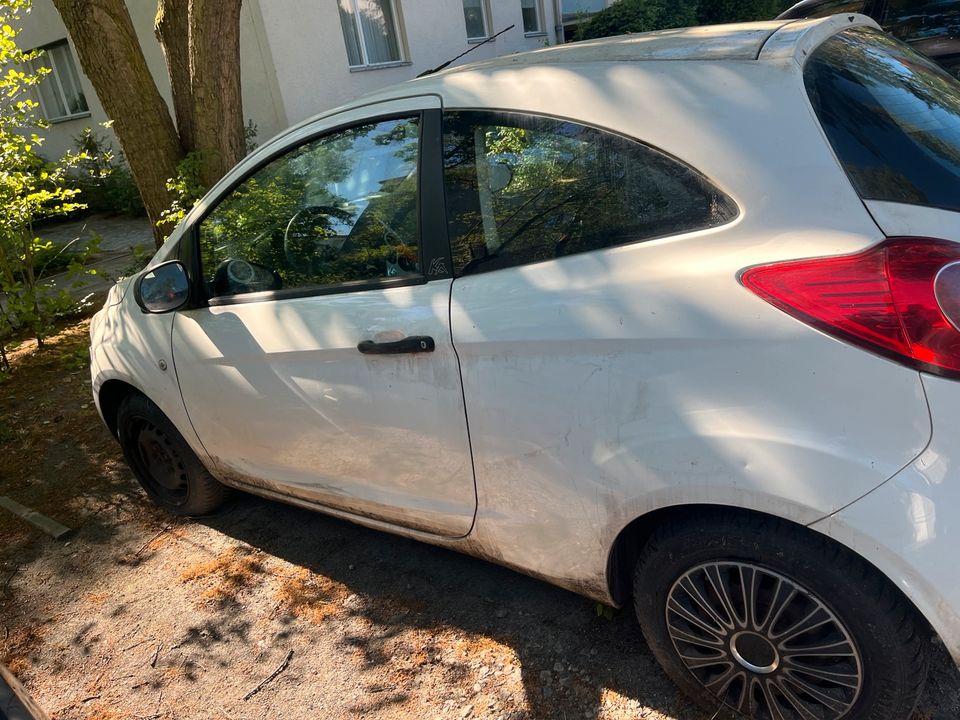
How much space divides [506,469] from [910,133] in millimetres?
1394

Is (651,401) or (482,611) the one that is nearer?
(651,401)

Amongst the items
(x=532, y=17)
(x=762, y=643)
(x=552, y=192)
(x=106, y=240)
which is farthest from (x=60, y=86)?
(x=762, y=643)

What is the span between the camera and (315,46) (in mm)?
10617

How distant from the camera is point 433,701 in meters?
2.44

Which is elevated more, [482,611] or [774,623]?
[774,623]

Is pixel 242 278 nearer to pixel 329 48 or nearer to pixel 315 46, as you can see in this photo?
pixel 315 46

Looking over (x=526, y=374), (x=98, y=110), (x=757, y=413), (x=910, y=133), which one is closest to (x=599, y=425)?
(x=526, y=374)

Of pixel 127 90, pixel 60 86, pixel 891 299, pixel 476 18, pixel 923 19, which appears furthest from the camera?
pixel 60 86

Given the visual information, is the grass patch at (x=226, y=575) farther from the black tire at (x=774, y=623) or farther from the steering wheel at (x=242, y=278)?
the black tire at (x=774, y=623)

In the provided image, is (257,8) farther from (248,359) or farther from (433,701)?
(433,701)

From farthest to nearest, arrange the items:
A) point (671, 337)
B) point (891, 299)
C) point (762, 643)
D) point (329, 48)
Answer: point (329, 48), point (762, 643), point (671, 337), point (891, 299)

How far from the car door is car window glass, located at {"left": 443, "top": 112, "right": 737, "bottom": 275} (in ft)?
0.32

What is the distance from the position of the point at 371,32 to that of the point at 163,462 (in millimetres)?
9664

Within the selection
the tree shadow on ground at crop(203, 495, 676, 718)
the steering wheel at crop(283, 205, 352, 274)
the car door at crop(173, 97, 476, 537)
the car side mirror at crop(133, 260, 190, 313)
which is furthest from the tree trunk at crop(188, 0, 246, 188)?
the tree shadow on ground at crop(203, 495, 676, 718)
